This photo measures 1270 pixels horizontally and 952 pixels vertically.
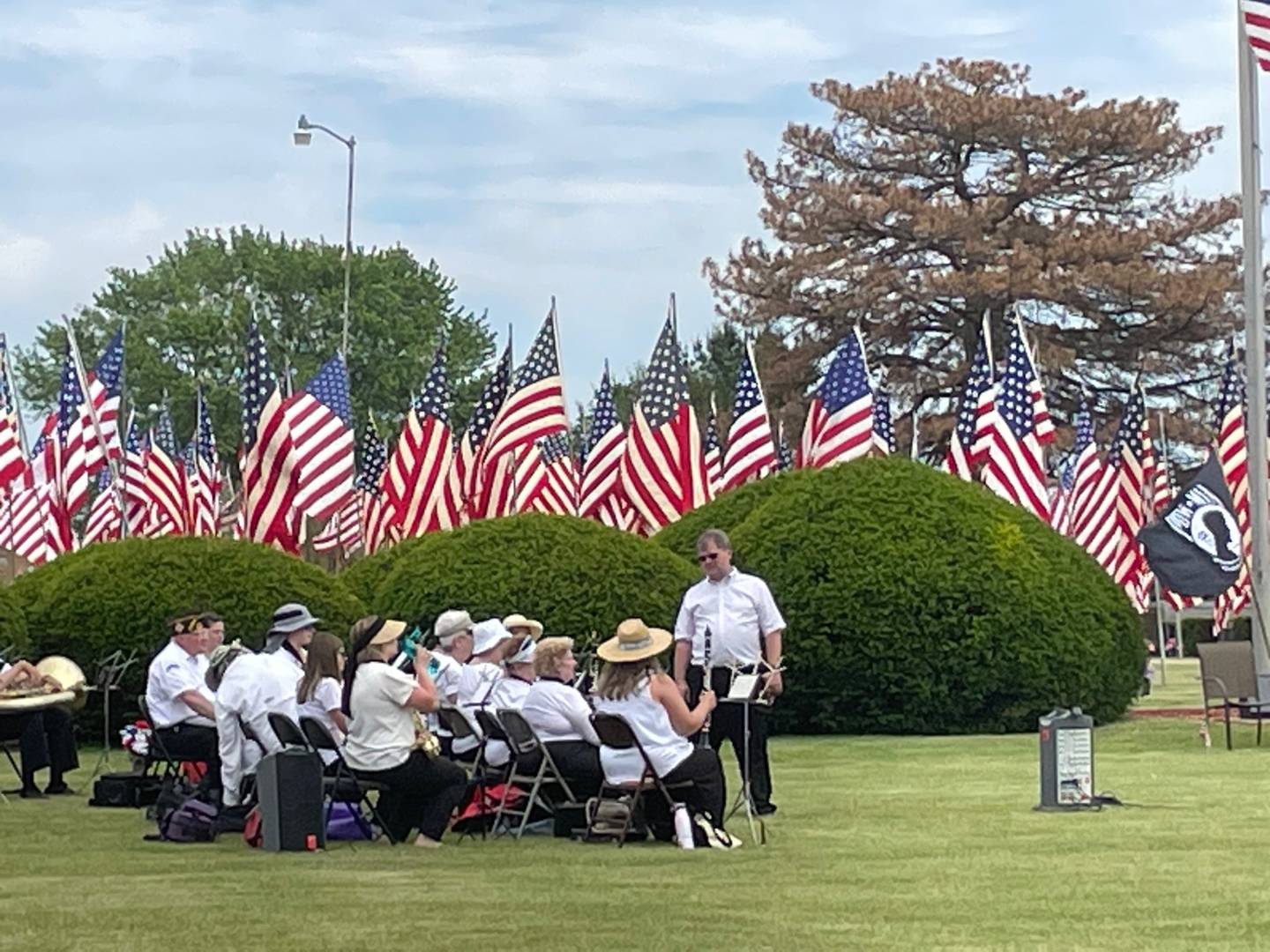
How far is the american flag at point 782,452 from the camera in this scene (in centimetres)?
5772

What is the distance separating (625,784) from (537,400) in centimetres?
2100

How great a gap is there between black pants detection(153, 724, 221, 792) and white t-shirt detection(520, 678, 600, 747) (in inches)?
100

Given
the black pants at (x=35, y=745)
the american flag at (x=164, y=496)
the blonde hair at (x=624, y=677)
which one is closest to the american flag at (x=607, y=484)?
the american flag at (x=164, y=496)

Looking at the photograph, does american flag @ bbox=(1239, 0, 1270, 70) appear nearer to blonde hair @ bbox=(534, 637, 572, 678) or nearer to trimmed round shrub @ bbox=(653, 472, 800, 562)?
trimmed round shrub @ bbox=(653, 472, 800, 562)

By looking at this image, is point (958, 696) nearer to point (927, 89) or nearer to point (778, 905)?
point (778, 905)

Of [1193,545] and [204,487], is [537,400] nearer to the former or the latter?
[1193,545]

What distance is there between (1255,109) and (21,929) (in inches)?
747

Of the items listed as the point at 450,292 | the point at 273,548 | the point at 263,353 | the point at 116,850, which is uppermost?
the point at 450,292

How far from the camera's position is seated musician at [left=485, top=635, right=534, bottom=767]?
1627 cm

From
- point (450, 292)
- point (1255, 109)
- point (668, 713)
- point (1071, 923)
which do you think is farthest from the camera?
point (450, 292)

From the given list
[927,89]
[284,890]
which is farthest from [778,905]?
[927,89]

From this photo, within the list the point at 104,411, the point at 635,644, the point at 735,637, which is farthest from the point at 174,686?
the point at 104,411

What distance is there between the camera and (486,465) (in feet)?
119

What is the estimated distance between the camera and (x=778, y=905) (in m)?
11.5
